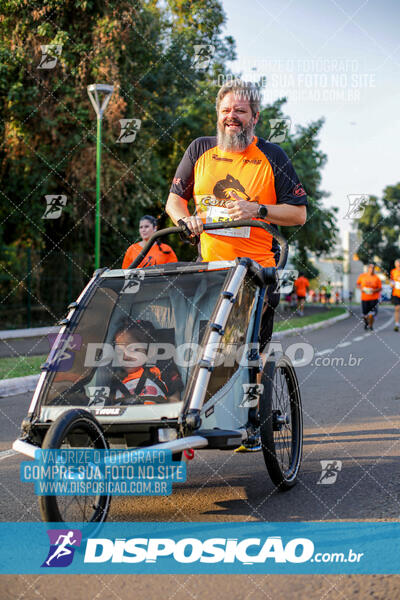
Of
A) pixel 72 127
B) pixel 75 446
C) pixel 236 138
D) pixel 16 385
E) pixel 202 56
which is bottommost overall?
pixel 16 385

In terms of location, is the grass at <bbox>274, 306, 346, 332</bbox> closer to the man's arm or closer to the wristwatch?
the man's arm

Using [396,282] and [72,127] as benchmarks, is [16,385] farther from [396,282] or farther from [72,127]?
[72,127]

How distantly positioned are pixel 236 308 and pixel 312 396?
441cm

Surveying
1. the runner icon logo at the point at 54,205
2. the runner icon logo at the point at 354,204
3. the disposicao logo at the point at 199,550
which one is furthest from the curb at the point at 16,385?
the runner icon logo at the point at 54,205

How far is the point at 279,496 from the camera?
13.2 ft

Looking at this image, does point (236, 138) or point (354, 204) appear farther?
point (354, 204)

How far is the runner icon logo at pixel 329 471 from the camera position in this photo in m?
4.34

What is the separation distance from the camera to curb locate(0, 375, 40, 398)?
8491 mm

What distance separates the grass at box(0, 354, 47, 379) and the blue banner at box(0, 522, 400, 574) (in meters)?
6.08

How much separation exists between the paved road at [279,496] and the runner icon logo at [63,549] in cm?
14

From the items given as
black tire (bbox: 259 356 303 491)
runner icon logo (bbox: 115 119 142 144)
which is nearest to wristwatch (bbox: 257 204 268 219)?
black tire (bbox: 259 356 303 491)

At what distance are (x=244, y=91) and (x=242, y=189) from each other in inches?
21.4

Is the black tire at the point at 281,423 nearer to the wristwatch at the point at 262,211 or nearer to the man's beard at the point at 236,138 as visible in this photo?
the wristwatch at the point at 262,211

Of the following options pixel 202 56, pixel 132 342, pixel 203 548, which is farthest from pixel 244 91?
pixel 202 56
